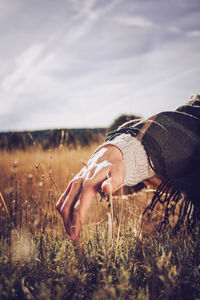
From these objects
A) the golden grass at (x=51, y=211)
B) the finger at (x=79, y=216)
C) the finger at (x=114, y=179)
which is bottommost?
the golden grass at (x=51, y=211)

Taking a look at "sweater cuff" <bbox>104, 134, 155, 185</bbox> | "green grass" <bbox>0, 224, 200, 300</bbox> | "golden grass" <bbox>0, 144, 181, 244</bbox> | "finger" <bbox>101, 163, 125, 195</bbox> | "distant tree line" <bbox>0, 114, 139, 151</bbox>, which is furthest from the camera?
"distant tree line" <bbox>0, 114, 139, 151</bbox>

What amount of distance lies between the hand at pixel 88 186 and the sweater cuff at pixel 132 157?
0.05 m

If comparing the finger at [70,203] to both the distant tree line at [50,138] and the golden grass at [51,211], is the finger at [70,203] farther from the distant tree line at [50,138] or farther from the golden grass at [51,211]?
the distant tree line at [50,138]

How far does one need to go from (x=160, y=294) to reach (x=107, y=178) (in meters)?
0.49

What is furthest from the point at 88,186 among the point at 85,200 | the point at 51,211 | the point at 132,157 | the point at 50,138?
the point at 50,138

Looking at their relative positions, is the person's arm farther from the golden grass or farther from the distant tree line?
the distant tree line

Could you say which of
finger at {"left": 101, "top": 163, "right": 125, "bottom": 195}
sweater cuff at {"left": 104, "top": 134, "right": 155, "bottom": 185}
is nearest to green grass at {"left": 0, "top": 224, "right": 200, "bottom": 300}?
finger at {"left": 101, "top": 163, "right": 125, "bottom": 195}

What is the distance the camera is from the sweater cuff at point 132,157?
1.06 metres

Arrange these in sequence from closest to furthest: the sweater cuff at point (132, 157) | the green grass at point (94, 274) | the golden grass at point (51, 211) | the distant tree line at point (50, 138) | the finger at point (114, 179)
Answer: the green grass at point (94, 274) → the finger at point (114, 179) → the sweater cuff at point (132, 157) → the golden grass at point (51, 211) → the distant tree line at point (50, 138)

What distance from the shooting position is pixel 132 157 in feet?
3.51

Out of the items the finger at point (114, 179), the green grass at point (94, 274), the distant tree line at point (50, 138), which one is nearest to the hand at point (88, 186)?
the finger at point (114, 179)

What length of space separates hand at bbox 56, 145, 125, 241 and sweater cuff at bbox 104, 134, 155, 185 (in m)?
0.05

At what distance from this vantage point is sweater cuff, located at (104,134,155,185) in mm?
1056

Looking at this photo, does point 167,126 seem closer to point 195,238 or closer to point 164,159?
point 164,159
